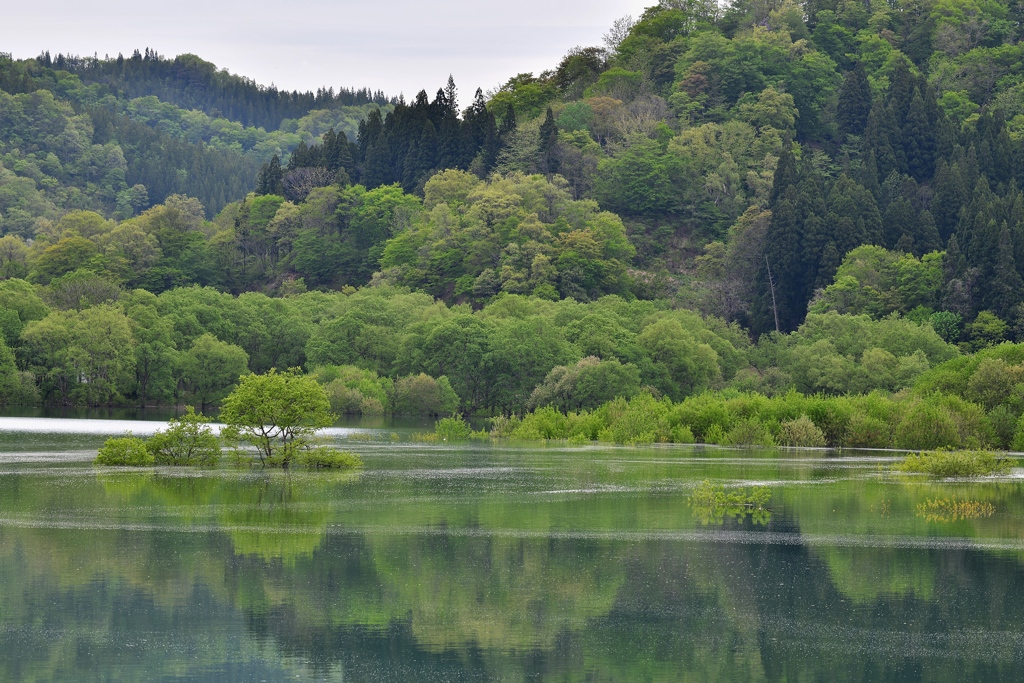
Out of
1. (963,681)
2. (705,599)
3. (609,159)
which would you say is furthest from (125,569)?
(609,159)

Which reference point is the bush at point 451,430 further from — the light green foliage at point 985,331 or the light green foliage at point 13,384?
the light green foliage at point 985,331

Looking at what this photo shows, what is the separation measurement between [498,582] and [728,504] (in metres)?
14.3

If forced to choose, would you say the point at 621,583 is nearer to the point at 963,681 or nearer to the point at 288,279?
the point at 963,681

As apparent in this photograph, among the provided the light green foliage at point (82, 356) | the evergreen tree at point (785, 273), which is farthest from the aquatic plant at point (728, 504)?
the evergreen tree at point (785, 273)

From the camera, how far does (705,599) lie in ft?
84.5

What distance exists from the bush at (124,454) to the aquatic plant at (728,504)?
789 inches

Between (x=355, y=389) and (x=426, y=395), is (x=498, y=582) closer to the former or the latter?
(x=426, y=395)

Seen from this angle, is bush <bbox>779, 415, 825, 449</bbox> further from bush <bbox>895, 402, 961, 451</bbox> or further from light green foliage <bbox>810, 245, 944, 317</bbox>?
light green foliage <bbox>810, 245, 944, 317</bbox>

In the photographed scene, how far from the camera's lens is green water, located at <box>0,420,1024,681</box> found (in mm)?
21125

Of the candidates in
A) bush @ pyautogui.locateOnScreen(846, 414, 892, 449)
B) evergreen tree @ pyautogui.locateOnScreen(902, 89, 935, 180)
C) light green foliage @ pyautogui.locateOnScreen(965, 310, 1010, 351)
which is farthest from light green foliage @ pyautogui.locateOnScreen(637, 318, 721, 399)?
evergreen tree @ pyautogui.locateOnScreen(902, 89, 935, 180)

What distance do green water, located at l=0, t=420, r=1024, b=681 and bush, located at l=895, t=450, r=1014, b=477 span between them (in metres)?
4.62

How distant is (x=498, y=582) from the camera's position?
26922 millimetres

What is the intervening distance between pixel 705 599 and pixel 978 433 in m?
38.0

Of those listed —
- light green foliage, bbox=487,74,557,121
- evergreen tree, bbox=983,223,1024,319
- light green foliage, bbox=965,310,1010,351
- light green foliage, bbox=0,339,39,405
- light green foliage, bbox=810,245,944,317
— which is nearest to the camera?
light green foliage, bbox=0,339,39,405
